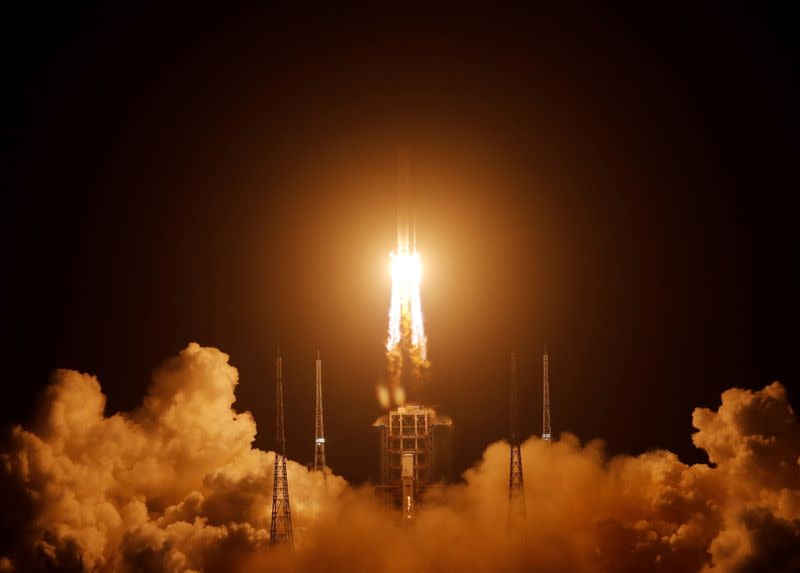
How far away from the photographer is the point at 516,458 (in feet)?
222

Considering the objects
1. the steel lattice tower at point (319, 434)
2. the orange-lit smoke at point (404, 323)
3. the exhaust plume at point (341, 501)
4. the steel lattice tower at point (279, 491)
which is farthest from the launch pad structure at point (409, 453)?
the steel lattice tower at point (279, 491)

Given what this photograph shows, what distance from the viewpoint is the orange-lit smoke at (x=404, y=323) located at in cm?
7281

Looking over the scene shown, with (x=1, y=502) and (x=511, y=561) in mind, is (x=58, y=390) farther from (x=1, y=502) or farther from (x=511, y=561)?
(x=511, y=561)

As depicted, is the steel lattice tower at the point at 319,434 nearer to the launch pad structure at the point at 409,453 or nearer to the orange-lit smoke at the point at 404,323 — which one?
the launch pad structure at the point at 409,453

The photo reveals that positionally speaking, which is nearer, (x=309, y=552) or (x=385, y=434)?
(x=309, y=552)

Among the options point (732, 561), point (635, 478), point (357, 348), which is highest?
point (357, 348)

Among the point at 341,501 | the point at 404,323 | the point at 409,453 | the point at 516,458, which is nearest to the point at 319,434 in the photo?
the point at 341,501

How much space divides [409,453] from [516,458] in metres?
4.90

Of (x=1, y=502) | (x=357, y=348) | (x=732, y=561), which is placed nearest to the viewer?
(x=732, y=561)

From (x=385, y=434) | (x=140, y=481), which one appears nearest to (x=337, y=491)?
(x=385, y=434)

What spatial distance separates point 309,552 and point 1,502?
38.7 feet

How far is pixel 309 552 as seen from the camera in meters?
65.8

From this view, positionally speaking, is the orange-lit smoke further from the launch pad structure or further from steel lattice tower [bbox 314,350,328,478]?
steel lattice tower [bbox 314,350,328,478]

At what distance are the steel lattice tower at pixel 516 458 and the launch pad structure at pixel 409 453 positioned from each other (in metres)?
4.09
